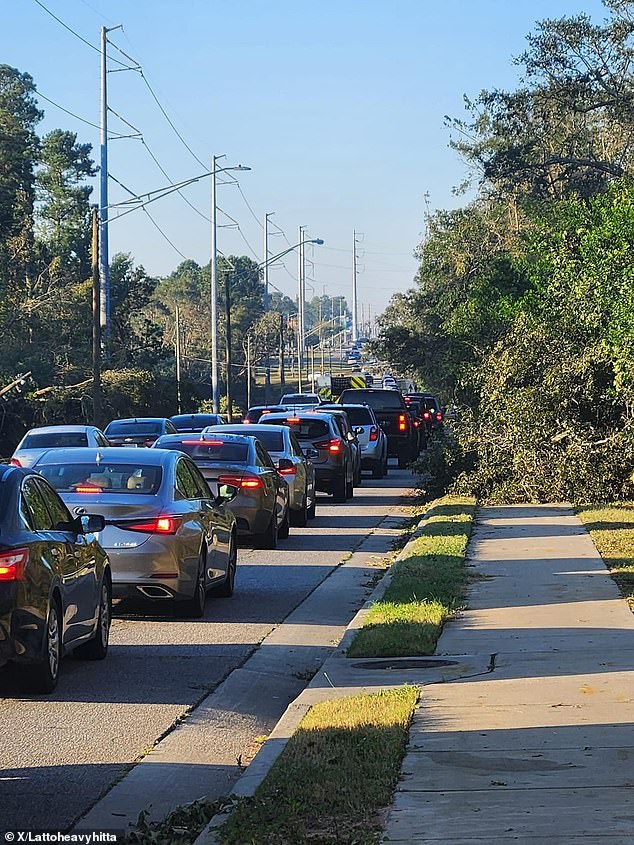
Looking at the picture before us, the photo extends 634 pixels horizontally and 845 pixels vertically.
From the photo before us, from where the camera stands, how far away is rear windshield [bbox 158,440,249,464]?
63.8 feet

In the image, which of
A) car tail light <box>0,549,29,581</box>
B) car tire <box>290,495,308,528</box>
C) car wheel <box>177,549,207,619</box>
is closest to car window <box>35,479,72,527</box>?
car tail light <box>0,549,29,581</box>

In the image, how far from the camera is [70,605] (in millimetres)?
10234

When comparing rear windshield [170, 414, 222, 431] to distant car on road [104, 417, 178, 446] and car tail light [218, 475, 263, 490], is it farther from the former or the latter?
car tail light [218, 475, 263, 490]

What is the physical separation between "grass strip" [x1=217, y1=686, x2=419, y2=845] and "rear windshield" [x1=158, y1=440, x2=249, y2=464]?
35.0ft

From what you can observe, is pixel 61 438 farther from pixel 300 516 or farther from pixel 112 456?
pixel 112 456

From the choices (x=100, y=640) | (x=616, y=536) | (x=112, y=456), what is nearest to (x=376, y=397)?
(x=616, y=536)

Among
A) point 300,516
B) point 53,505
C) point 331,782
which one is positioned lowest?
point 300,516

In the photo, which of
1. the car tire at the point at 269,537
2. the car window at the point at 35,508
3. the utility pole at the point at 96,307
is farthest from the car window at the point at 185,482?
the utility pole at the point at 96,307

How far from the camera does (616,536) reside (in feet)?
61.8

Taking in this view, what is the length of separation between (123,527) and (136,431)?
2005 centimetres

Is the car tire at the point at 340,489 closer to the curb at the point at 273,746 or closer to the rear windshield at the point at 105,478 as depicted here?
the rear windshield at the point at 105,478

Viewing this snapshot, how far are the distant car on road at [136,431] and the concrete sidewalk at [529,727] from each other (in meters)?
17.5

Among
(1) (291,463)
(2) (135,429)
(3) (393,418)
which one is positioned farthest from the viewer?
(3) (393,418)

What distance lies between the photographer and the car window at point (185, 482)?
45.5 ft
